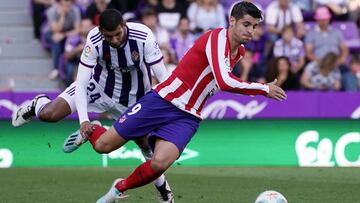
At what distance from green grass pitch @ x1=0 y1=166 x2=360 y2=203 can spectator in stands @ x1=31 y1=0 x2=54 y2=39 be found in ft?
15.0

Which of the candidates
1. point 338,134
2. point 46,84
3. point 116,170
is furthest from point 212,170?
point 46,84

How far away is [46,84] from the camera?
58.3 ft

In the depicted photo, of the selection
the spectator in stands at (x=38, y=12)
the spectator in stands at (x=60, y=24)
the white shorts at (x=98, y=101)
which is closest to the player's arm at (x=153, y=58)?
the white shorts at (x=98, y=101)

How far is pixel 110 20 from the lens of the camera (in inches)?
382

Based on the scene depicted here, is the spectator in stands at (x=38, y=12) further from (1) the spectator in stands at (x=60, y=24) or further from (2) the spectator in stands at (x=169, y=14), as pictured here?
(2) the spectator in stands at (x=169, y=14)

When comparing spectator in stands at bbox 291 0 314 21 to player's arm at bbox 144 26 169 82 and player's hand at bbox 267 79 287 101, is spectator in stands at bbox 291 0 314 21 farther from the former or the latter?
player's hand at bbox 267 79 287 101

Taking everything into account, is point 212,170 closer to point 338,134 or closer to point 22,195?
point 338,134

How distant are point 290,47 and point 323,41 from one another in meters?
0.67

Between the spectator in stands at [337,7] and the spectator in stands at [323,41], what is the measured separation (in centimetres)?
101

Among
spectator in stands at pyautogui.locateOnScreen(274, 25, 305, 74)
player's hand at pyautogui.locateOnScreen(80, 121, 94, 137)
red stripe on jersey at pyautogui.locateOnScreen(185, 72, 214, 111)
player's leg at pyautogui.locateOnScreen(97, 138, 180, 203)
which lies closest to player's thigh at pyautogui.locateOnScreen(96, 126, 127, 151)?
player's hand at pyautogui.locateOnScreen(80, 121, 94, 137)

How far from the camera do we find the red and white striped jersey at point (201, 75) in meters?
8.96

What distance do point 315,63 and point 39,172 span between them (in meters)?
5.89

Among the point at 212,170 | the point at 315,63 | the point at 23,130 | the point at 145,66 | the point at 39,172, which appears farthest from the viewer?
the point at 315,63

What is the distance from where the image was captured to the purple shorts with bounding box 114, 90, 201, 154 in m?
9.17
